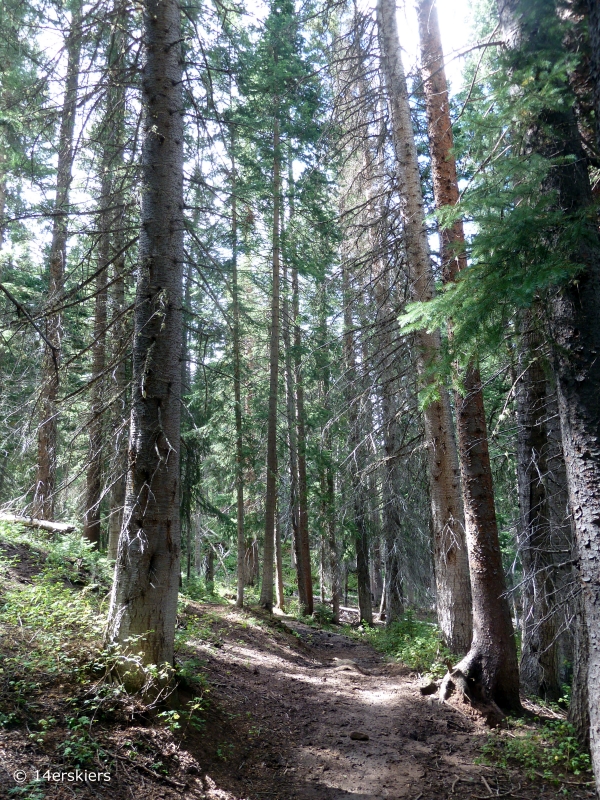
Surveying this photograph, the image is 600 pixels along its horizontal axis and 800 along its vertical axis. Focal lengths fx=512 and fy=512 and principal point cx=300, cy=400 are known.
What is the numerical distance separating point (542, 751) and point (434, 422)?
4335 millimetres

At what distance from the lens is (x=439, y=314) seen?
4.38 metres

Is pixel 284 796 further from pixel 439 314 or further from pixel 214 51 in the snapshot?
pixel 214 51

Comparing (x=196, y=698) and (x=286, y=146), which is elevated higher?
(x=286, y=146)

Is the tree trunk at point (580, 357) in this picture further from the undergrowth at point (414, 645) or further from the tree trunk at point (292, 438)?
the tree trunk at point (292, 438)

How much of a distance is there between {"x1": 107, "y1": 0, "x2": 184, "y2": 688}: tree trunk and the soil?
78 centimetres

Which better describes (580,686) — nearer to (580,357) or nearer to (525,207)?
(580,357)

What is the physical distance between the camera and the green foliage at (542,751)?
5078 millimetres

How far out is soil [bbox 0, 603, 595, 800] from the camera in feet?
13.0

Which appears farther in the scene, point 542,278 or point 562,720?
point 562,720

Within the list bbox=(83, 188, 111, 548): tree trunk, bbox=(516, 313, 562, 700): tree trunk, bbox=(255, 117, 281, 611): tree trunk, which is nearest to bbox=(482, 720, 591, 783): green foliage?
bbox=(516, 313, 562, 700): tree trunk

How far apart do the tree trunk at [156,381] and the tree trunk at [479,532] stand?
A: 3337 millimetres

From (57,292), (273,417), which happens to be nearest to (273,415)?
(273,417)

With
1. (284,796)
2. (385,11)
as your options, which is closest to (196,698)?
(284,796)

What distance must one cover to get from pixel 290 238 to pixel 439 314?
10.9m
